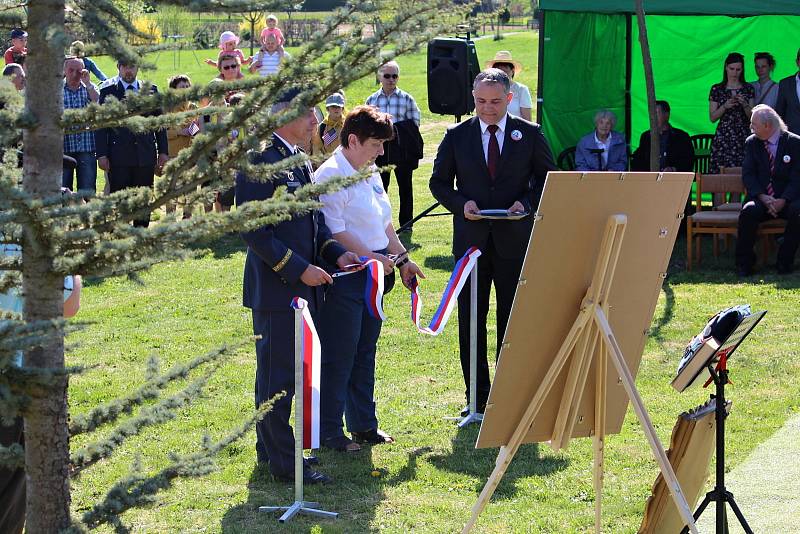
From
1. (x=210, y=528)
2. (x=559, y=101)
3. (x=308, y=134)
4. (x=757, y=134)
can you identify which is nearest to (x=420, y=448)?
(x=210, y=528)

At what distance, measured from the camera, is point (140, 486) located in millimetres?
3100

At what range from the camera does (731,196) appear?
539 inches

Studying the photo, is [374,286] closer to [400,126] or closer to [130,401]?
[130,401]

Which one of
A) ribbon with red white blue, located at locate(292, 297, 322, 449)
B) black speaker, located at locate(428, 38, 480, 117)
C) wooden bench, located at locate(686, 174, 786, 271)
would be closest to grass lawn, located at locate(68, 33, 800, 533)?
ribbon with red white blue, located at locate(292, 297, 322, 449)

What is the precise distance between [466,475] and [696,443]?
6.00 feet

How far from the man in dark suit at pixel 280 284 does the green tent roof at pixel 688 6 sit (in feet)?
23.7

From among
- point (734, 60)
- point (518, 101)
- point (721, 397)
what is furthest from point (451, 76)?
point (721, 397)

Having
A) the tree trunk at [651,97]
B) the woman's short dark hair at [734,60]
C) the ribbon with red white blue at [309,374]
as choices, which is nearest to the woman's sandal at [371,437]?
the ribbon with red white blue at [309,374]

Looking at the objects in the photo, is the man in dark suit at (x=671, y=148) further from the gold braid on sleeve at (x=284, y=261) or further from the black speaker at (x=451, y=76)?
the gold braid on sleeve at (x=284, y=261)

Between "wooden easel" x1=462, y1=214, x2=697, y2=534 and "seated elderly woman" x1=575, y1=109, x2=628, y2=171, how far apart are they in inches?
345

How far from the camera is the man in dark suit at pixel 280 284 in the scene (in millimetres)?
5480

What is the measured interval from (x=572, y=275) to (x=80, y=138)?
10.3 meters

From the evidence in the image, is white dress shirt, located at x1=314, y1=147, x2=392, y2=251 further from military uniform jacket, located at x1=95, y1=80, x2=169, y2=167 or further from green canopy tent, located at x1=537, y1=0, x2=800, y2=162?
military uniform jacket, located at x1=95, y1=80, x2=169, y2=167

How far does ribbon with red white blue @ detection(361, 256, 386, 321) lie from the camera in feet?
20.0
